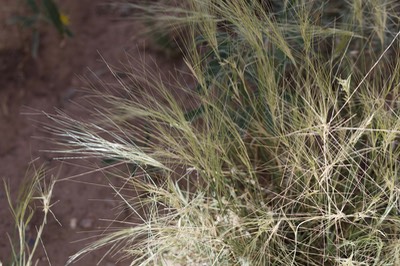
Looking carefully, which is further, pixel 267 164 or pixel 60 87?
pixel 60 87

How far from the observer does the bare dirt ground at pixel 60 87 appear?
7.87 feet

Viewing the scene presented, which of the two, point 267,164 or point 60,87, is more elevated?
point 267,164

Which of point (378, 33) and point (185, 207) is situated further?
point (378, 33)

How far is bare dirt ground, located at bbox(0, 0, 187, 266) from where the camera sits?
7.87ft

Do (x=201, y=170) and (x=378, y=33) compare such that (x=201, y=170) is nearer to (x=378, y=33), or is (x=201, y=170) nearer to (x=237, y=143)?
(x=237, y=143)

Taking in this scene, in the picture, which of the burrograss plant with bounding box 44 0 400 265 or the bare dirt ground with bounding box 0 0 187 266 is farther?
the bare dirt ground with bounding box 0 0 187 266

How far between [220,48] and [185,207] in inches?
20.2

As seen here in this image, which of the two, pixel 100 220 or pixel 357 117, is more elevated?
pixel 357 117

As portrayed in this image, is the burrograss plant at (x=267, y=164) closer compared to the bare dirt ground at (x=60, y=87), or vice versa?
the burrograss plant at (x=267, y=164)

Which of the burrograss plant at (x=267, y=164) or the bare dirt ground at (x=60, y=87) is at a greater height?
the burrograss plant at (x=267, y=164)

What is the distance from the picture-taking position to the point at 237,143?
1.98 metres

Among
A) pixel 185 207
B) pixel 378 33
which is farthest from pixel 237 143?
pixel 378 33

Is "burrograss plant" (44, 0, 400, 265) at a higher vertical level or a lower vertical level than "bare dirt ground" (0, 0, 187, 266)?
higher

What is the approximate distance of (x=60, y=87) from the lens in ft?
9.10
